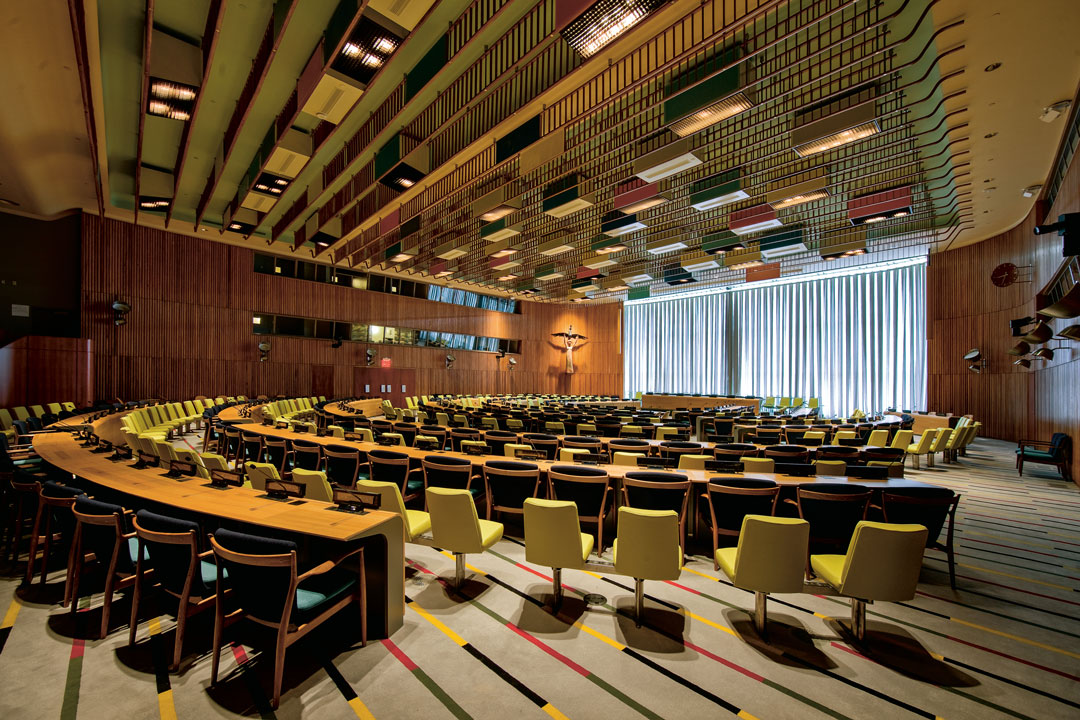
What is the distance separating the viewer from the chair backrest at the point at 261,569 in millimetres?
2293

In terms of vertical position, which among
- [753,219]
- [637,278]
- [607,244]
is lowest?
[637,278]

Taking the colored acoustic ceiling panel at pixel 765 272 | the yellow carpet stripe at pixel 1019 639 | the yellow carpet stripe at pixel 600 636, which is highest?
the colored acoustic ceiling panel at pixel 765 272

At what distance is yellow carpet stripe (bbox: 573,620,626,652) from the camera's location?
290cm

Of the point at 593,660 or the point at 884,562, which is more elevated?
the point at 884,562

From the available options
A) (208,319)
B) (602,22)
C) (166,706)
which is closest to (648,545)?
(166,706)

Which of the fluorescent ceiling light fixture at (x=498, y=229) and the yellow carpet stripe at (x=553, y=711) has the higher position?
the fluorescent ceiling light fixture at (x=498, y=229)

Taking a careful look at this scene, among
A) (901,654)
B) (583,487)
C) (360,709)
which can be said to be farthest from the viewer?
(583,487)

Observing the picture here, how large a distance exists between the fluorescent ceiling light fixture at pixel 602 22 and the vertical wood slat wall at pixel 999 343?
335 inches

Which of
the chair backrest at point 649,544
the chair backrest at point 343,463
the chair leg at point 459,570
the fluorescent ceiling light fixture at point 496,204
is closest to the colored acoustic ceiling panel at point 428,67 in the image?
the fluorescent ceiling light fixture at point 496,204

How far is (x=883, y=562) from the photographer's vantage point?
9.16 ft

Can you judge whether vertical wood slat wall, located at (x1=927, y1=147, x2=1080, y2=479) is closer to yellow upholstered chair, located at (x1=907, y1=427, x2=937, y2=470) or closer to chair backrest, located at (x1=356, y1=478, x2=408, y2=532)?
yellow upholstered chair, located at (x1=907, y1=427, x2=937, y2=470)

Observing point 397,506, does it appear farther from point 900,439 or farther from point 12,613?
point 900,439

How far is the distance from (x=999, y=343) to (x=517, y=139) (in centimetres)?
1468

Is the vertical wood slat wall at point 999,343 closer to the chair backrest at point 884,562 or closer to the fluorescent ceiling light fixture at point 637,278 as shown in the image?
the chair backrest at point 884,562
